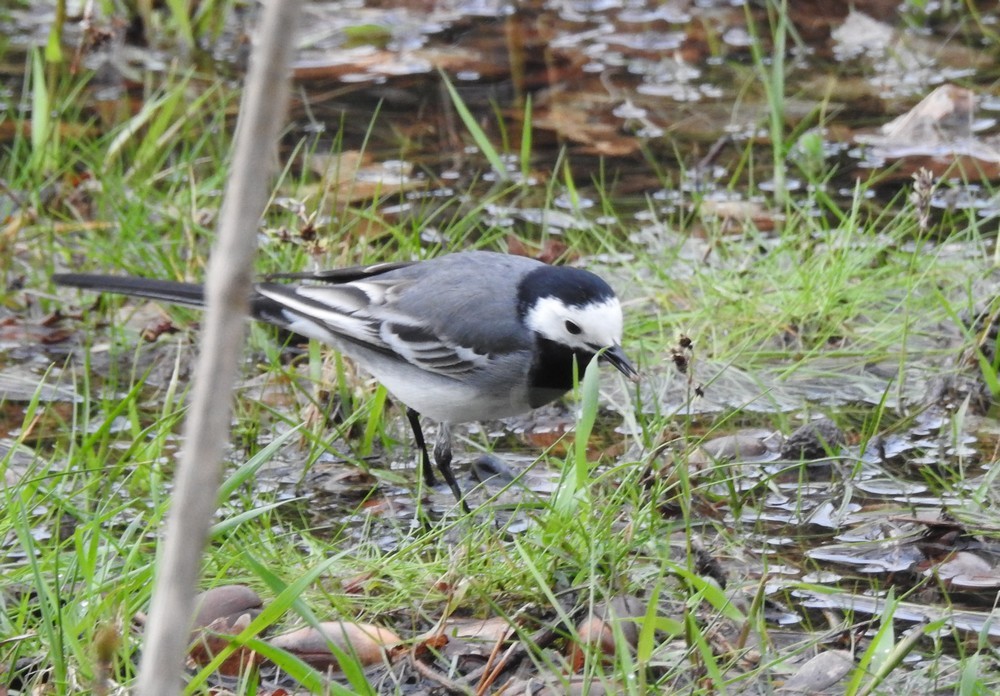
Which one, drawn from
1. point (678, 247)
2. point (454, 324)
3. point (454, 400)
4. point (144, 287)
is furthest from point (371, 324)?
point (678, 247)

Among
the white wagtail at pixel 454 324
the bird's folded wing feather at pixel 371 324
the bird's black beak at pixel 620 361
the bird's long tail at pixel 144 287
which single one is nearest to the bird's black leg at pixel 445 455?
the white wagtail at pixel 454 324

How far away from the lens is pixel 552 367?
4.52 m

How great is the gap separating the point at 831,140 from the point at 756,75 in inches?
44.0

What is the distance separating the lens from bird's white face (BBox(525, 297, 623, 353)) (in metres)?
4.39

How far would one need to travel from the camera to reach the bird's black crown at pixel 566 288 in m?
4.39

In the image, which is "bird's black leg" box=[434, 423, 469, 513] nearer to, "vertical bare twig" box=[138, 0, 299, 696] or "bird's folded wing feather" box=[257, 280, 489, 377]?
"bird's folded wing feather" box=[257, 280, 489, 377]

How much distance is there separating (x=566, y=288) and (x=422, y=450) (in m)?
0.75

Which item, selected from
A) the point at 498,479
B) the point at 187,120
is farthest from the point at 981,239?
the point at 187,120

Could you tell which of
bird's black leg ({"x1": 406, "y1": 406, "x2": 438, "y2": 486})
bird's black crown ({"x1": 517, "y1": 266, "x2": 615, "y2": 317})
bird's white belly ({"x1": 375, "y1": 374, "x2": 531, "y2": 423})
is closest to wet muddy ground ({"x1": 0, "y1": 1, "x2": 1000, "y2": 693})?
bird's black leg ({"x1": 406, "y1": 406, "x2": 438, "y2": 486})

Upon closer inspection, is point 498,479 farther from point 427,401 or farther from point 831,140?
point 831,140

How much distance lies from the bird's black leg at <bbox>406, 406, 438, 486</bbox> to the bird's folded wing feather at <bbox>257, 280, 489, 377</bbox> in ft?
0.86

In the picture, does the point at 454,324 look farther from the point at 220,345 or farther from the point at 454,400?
the point at 220,345

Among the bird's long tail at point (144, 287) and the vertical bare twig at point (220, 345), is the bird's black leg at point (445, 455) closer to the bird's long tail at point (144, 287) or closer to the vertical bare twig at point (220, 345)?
the bird's long tail at point (144, 287)

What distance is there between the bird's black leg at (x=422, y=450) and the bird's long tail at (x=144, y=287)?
0.80m
